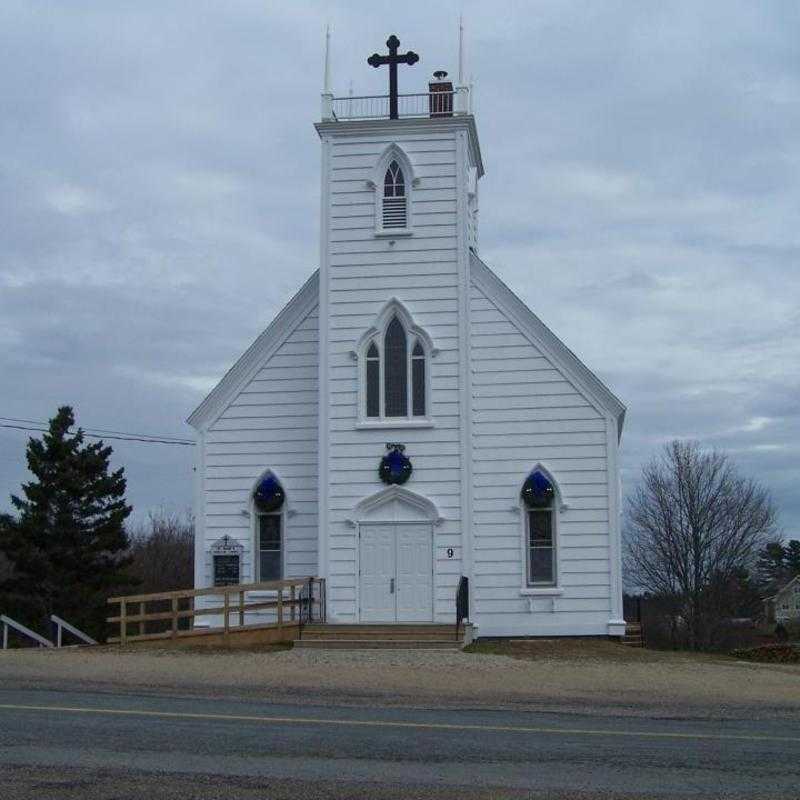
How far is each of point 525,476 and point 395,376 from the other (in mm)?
3373

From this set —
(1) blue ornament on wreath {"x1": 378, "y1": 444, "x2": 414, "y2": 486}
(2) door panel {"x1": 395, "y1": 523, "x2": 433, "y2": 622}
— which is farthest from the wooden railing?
(1) blue ornament on wreath {"x1": 378, "y1": 444, "x2": 414, "y2": 486}

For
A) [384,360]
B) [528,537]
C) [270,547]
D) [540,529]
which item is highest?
[384,360]

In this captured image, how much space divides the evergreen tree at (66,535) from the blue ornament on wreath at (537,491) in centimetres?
3124

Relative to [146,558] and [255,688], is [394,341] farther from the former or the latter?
[146,558]

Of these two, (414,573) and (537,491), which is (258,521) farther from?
(537,491)

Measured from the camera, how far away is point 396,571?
25.7m

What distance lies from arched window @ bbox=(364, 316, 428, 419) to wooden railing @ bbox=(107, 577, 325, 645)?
3.82m

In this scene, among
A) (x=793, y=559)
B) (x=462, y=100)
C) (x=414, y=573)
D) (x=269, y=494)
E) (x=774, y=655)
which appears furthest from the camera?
(x=793, y=559)

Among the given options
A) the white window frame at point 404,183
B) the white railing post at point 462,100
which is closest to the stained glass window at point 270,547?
the white window frame at point 404,183

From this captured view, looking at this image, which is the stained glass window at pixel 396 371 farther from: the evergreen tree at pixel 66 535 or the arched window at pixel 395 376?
the evergreen tree at pixel 66 535

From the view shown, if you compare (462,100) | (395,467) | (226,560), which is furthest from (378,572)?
(462,100)

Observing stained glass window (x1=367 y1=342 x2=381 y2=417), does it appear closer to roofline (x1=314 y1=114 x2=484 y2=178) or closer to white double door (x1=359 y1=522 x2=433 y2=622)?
white double door (x1=359 y1=522 x2=433 y2=622)

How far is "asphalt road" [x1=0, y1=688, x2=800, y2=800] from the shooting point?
30.4ft

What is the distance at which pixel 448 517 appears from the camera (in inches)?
1011
